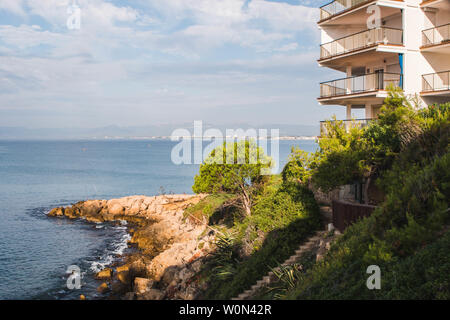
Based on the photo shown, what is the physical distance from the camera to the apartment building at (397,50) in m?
25.9

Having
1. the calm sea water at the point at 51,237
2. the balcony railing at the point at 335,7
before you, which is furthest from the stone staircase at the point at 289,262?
the balcony railing at the point at 335,7

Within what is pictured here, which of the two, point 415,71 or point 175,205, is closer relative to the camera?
point 415,71

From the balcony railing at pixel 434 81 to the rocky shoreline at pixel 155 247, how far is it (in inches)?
665

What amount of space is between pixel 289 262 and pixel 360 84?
49.3 ft

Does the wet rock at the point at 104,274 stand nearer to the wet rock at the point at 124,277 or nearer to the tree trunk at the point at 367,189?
the wet rock at the point at 124,277

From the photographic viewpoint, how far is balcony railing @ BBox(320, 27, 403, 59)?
85.7 ft

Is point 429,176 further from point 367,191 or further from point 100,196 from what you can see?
point 100,196

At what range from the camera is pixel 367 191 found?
21.1m

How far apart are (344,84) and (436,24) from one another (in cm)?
671

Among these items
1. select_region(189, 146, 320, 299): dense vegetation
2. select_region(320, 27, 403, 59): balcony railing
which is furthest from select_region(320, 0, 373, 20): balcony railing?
select_region(189, 146, 320, 299): dense vegetation

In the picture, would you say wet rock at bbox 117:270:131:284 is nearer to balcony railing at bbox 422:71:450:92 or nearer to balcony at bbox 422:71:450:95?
balcony at bbox 422:71:450:95

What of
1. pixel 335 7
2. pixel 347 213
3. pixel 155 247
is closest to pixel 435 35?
pixel 335 7

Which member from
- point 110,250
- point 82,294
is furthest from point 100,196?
point 82,294

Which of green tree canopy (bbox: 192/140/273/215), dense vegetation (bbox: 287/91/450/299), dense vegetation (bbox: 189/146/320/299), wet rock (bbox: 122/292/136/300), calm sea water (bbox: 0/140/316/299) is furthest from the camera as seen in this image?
green tree canopy (bbox: 192/140/273/215)
